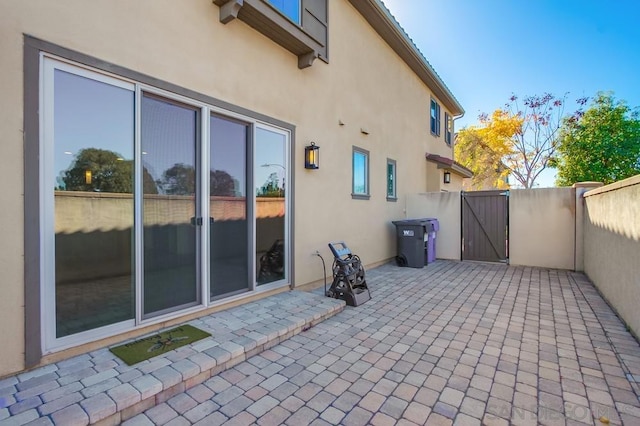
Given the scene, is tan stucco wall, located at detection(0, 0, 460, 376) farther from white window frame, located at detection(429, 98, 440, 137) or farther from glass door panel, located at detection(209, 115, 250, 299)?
white window frame, located at detection(429, 98, 440, 137)

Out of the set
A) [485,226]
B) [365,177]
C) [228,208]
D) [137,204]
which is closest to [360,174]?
[365,177]

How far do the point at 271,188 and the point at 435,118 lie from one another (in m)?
9.37

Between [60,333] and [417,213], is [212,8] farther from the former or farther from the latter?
[417,213]

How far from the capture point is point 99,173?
9.49 feet

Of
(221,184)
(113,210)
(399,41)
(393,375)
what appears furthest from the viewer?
(399,41)

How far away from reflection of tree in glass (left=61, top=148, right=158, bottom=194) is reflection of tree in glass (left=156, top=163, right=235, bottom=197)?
35 centimetres

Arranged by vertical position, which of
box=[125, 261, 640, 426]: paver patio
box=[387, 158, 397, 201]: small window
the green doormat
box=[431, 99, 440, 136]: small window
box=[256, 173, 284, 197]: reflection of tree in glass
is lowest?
box=[125, 261, 640, 426]: paver patio

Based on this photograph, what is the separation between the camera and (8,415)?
6.25 ft

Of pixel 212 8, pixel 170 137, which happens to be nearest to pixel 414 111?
pixel 212 8

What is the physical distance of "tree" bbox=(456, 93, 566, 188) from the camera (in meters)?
16.6

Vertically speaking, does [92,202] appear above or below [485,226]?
above

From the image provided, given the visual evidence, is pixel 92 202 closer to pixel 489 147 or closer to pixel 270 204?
pixel 270 204

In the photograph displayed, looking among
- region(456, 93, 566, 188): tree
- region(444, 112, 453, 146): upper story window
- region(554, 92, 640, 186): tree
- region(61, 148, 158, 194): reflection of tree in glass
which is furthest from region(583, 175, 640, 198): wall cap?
region(456, 93, 566, 188): tree

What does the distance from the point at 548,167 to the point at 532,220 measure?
12.4 meters
